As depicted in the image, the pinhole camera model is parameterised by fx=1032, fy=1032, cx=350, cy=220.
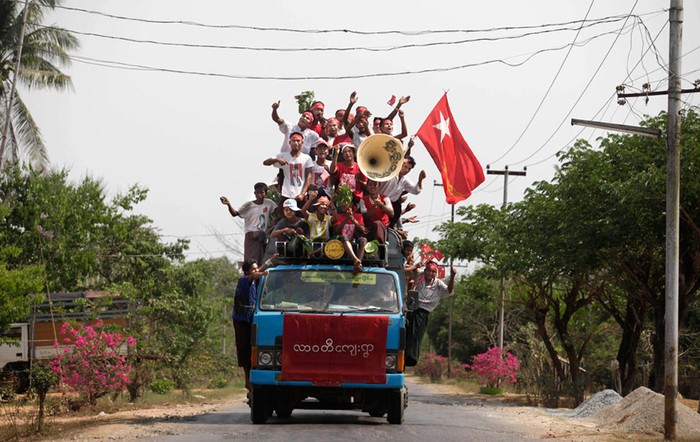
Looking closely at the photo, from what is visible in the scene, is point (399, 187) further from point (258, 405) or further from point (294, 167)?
point (258, 405)

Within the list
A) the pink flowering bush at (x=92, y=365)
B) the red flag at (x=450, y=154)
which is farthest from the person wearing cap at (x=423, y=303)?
the pink flowering bush at (x=92, y=365)

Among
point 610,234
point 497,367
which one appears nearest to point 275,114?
point 610,234

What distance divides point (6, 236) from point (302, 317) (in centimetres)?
1969

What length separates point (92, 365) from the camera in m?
20.4

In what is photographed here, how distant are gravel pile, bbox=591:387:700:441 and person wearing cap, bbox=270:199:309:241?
7778 millimetres

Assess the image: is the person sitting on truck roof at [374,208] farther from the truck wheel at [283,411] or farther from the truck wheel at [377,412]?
the truck wheel at [283,411]

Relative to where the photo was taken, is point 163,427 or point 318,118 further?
point 318,118

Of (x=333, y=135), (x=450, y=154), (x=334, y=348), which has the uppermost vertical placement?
(x=450, y=154)

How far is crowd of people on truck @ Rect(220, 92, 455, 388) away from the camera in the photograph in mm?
15273

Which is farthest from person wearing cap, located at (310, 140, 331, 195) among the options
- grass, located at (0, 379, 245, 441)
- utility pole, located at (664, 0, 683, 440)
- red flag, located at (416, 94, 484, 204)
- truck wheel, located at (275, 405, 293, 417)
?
utility pole, located at (664, 0, 683, 440)

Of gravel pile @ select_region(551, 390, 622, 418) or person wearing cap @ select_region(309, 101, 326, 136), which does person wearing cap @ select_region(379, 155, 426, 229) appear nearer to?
person wearing cap @ select_region(309, 101, 326, 136)

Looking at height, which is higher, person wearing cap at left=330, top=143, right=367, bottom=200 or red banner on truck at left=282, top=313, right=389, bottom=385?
person wearing cap at left=330, top=143, right=367, bottom=200

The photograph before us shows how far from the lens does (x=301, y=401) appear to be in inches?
618

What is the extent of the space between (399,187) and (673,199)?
515 centimetres
